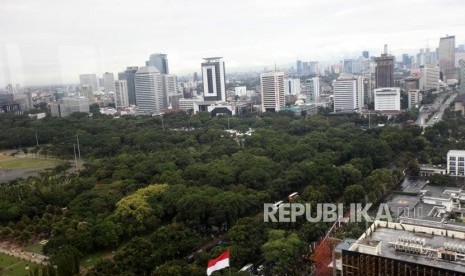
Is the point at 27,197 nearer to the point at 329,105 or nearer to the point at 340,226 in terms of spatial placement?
the point at 340,226

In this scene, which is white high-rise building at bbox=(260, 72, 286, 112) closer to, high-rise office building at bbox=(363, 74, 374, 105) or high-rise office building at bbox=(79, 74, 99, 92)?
high-rise office building at bbox=(363, 74, 374, 105)

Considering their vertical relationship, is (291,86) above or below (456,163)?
above

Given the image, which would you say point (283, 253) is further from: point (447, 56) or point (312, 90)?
point (447, 56)

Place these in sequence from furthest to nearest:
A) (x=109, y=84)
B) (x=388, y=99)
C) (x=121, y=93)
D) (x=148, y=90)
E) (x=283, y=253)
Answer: (x=109, y=84), (x=121, y=93), (x=148, y=90), (x=388, y=99), (x=283, y=253)

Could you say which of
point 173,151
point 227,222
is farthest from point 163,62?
point 227,222

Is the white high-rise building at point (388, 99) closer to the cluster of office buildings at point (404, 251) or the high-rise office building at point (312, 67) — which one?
the cluster of office buildings at point (404, 251)

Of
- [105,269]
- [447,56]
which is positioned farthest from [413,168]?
[447,56]

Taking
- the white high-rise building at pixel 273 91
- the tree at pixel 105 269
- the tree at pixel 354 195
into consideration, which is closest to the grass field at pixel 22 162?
the tree at pixel 105 269
